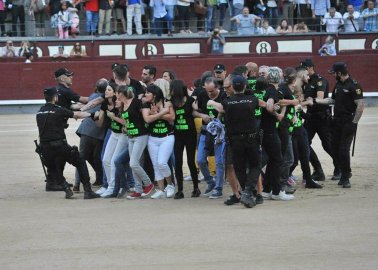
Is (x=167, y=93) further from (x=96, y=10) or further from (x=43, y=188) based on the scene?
(x=96, y=10)

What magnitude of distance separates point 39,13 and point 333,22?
850 cm

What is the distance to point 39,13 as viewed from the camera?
2961 centimetres

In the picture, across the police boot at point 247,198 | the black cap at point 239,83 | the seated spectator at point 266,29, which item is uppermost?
the seated spectator at point 266,29

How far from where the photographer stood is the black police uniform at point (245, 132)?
12008mm

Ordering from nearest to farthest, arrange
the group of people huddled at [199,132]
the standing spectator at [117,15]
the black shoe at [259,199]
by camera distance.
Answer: the group of people huddled at [199,132] < the black shoe at [259,199] < the standing spectator at [117,15]

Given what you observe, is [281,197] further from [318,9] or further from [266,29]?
[318,9]

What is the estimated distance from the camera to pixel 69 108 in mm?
14328

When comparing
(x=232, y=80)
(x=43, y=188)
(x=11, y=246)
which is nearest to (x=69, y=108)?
(x=43, y=188)

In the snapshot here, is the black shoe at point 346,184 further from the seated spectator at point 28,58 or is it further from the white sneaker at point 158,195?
the seated spectator at point 28,58

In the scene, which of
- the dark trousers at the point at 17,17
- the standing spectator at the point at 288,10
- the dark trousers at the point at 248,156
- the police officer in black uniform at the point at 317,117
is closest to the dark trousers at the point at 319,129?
the police officer in black uniform at the point at 317,117

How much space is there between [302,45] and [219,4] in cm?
272

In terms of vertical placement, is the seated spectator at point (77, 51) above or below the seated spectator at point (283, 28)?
below

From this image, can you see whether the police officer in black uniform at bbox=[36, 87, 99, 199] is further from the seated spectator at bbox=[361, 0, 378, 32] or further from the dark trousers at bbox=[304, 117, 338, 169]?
the seated spectator at bbox=[361, 0, 378, 32]

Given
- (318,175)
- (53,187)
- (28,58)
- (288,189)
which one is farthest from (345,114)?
(28,58)
